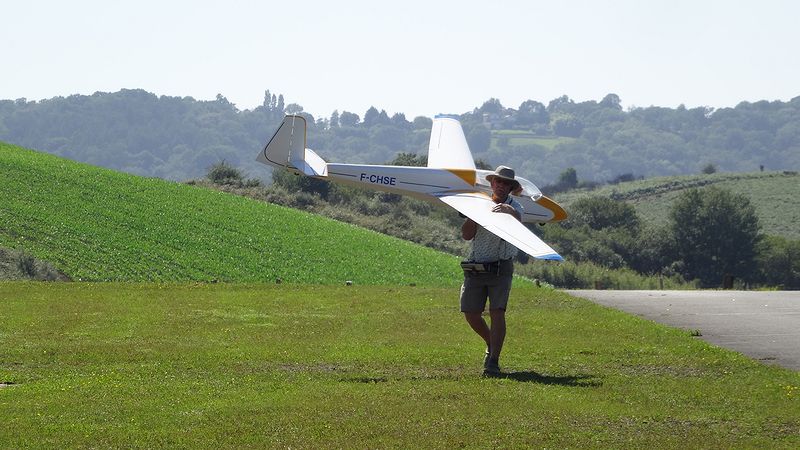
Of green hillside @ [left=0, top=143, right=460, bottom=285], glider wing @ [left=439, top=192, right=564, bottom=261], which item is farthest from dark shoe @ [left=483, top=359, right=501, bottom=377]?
green hillside @ [left=0, top=143, right=460, bottom=285]

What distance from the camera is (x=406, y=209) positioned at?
80375 millimetres

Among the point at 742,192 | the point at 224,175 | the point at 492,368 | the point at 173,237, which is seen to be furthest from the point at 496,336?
the point at 742,192

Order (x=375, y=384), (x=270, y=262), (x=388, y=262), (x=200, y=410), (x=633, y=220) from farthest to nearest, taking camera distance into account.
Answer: (x=633, y=220), (x=388, y=262), (x=270, y=262), (x=375, y=384), (x=200, y=410)

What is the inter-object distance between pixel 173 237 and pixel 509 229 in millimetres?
30742

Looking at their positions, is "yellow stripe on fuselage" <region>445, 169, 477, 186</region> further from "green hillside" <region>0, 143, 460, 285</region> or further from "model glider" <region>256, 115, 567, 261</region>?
"green hillside" <region>0, 143, 460, 285</region>

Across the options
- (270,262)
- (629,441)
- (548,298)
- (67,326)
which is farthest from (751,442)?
(270,262)

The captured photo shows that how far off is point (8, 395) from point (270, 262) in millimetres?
29312

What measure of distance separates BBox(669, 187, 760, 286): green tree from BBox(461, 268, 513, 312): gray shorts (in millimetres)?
75529

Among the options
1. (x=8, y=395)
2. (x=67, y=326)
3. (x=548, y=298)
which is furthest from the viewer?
(x=548, y=298)

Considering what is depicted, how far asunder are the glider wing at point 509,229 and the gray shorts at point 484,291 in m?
0.62

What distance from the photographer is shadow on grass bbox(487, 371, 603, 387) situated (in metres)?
13.6

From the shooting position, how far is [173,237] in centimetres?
4384

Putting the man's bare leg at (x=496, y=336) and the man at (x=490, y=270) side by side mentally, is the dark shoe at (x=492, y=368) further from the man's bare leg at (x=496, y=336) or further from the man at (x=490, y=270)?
the man at (x=490, y=270)

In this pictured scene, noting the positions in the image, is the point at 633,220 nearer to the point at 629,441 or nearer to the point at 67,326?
the point at 67,326
